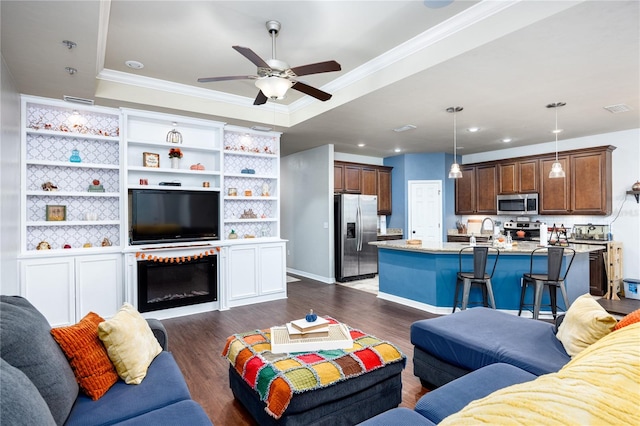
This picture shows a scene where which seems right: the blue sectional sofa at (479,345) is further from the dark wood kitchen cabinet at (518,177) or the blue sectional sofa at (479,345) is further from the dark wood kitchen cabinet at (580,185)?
the dark wood kitchen cabinet at (518,177)

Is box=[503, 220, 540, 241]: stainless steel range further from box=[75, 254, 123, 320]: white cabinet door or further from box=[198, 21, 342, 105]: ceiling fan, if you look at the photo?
box=[75, 254, 123, 320]: white cabinet door

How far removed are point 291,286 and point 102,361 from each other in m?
4.70

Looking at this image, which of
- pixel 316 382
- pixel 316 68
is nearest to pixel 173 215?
pixel 316 68

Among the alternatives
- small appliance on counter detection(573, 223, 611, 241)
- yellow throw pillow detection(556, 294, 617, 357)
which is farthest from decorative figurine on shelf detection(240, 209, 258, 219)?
small appliance on counter detection(573, 223, 611, 241)

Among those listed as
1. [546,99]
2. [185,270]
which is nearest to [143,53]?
[185,270]

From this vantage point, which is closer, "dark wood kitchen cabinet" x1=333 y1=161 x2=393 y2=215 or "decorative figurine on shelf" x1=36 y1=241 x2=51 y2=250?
"decorative figurine on shelf" x1=36 y1=241 x2=51 y2=250

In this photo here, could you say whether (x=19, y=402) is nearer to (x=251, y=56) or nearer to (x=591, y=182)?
(x=251, y=56)

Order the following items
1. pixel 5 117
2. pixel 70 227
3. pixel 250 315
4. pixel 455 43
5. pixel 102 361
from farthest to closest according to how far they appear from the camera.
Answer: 1. pixel 250 315
2. pixel 70 227
3. pixel 5 117
4. pixel 455 43
5. pixel 102 361

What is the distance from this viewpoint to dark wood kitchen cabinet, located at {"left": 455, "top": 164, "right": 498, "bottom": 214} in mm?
7230

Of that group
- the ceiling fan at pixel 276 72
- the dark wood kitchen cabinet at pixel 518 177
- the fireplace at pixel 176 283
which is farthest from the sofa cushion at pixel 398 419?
the dark wood kitchen cabinet at pixel 518 177

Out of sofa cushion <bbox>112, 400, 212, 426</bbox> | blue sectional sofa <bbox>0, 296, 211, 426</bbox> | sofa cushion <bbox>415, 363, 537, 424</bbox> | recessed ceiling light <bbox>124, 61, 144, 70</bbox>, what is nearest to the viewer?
blue sectional sofa <bbox>0, 296, 211, 426</bbox>

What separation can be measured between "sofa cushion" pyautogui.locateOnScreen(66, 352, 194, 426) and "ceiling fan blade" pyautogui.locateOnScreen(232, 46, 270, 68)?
2176 millimetres

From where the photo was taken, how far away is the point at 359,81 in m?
3.97

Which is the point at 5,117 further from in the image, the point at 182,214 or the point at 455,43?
the point at 455,43
